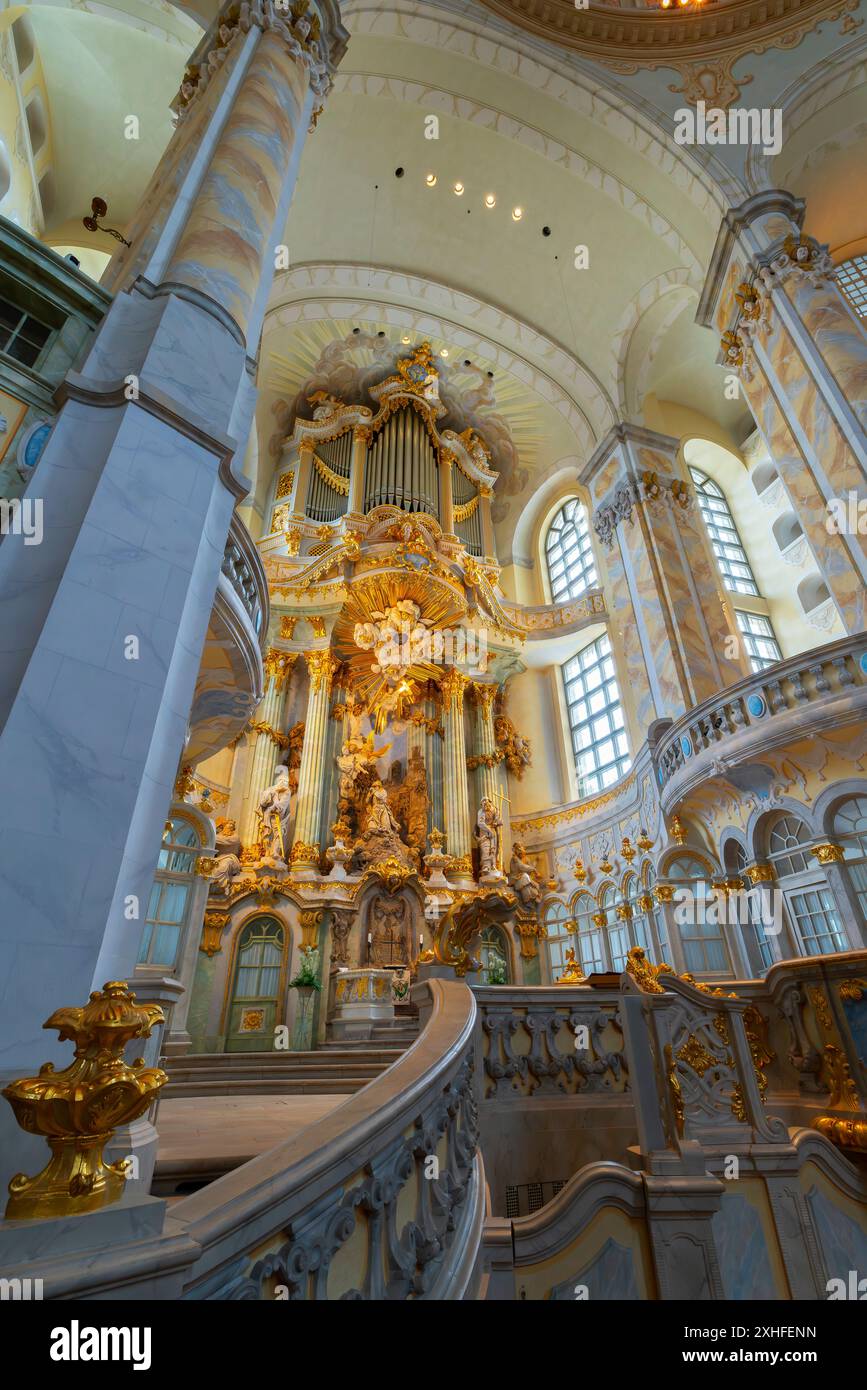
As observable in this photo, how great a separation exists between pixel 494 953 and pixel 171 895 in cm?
804

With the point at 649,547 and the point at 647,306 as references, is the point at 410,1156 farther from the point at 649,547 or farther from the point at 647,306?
the point at 647,306

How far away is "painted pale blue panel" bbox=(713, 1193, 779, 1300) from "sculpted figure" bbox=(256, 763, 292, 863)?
35.3ft

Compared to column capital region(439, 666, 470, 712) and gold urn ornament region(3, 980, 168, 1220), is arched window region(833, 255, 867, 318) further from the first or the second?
gold urn ornament region(3, 980, 168, 1220)

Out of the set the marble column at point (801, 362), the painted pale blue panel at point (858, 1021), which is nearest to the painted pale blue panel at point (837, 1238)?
the painted pale blue panel at point (858, 1021)

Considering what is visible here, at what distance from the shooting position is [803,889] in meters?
9.27

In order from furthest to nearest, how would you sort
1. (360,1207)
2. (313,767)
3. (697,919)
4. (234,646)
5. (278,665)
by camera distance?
(278,665), (313,767), (697,919), (234,646), (360,1207)

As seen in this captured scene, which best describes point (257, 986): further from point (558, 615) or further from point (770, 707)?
point (558, 615)

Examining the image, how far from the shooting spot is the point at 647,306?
16.1 metres

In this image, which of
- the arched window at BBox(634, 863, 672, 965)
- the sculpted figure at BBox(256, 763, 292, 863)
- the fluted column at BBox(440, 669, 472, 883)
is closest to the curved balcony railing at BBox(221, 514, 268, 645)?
the sculpted figure at BBox(256, 763, 292, 863)

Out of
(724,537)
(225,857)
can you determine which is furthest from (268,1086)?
(724,537)

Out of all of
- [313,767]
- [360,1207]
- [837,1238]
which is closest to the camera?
[360,1207]

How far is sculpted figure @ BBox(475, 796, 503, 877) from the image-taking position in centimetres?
1603

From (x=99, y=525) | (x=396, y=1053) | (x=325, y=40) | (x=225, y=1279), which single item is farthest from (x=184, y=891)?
(x=325, y=40)
